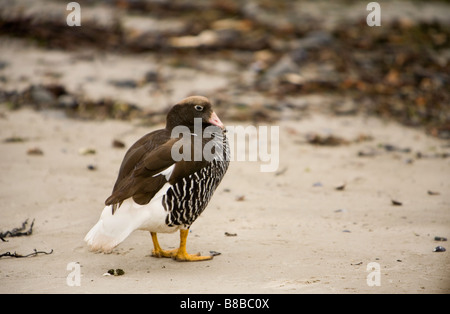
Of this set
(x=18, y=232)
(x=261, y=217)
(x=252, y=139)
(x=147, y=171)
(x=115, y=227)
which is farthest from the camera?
(x=252, y=139)

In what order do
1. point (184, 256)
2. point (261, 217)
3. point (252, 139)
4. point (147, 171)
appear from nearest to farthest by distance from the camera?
1. point (147, 171)
2. point (184, 256)
3. point (261, 217)
4. point (252, 139)

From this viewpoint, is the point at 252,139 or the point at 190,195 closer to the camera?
the point at 190,195

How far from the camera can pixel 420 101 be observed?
1021 centimetres

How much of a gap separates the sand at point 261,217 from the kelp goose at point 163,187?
322 millimetres

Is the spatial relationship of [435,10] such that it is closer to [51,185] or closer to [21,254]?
[51,185]

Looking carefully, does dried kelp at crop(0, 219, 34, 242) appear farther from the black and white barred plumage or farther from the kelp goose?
the black and white barred plumage

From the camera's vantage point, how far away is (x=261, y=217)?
6133 mm

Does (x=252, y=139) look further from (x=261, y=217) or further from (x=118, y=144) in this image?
(x=261, y=217)

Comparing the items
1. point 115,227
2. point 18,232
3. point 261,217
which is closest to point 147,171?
point 115,227

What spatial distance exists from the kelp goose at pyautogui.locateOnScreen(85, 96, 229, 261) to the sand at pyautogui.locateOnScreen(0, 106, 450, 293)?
322mm

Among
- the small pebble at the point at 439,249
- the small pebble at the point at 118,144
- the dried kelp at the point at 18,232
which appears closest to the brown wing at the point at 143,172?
the dried kelp at the point at 18,232

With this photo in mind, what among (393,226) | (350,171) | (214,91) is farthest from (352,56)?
(393,226)

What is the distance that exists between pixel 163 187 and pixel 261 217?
1.45 m

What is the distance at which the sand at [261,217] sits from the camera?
15.3ft
